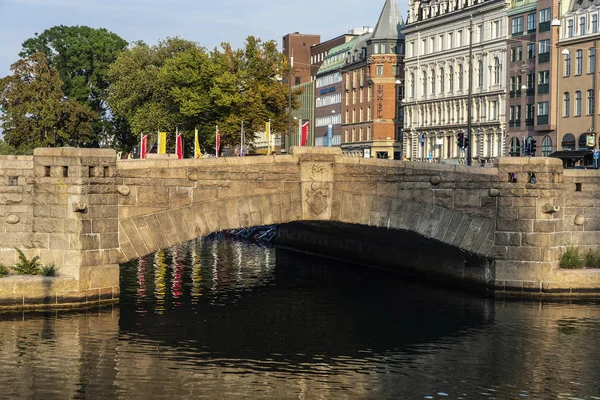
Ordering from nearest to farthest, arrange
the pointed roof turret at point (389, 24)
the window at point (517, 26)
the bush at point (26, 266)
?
the bush at point (26, 266)
the window at point (517, 26)
the pointed roof turret at point (389, 24)

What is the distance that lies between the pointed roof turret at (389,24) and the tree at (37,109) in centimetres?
5851

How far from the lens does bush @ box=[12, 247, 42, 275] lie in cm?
3647

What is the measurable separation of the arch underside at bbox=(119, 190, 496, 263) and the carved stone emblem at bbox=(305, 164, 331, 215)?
1.15 ft

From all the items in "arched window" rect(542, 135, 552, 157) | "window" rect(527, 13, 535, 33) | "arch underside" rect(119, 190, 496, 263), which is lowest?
"arch underside" rect(119, 190, 496, 263)

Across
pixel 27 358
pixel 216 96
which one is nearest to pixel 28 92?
pixel 216 96

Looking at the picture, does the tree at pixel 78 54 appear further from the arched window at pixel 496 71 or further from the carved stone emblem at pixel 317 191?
the carved stone emblem at pixel 317 191

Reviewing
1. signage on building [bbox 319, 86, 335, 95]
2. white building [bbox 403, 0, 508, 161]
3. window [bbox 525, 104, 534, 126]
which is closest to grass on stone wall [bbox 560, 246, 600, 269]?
window [bbox 525, 104, 534, 126]

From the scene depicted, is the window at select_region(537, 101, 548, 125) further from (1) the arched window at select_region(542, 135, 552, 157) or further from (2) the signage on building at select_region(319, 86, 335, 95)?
(2) the signage on building at select_region(319, 86, 335, 95)

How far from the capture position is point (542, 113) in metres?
103

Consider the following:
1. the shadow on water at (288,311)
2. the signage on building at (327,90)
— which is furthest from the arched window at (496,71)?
the shadow on water at (288,311)

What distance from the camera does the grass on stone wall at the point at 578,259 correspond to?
4166cm

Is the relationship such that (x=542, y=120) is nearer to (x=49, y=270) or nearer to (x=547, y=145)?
(x=547, y=145)

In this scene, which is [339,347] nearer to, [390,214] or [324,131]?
[390,214]

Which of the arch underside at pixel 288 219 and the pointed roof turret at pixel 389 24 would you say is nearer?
the arch underside at pixel 288 219
